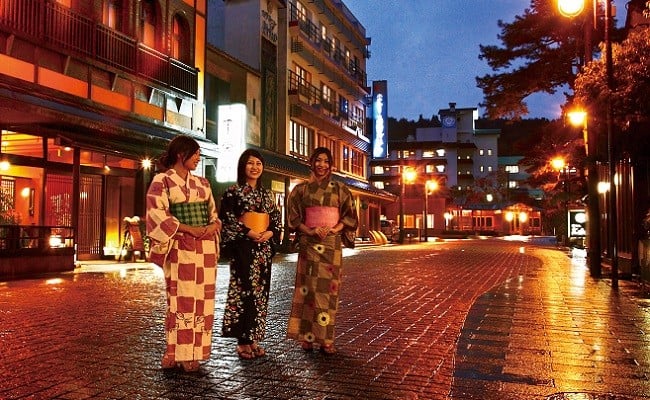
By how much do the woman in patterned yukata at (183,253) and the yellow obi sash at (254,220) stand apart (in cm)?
42

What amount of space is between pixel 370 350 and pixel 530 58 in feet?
73.8

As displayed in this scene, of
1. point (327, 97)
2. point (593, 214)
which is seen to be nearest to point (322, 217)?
point (593, 214)

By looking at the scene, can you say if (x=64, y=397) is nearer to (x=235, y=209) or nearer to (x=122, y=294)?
(x=235, y=209)

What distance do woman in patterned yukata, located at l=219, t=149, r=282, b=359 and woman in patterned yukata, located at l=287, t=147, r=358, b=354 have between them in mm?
398

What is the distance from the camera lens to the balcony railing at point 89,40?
49.0ft

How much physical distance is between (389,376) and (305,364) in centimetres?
79

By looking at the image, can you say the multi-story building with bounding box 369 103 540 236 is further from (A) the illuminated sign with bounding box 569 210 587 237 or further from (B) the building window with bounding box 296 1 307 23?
(A) the illuminated sign with bounding box 569 210 587 237

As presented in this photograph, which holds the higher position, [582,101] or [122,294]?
[582,101]

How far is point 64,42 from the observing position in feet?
53.3

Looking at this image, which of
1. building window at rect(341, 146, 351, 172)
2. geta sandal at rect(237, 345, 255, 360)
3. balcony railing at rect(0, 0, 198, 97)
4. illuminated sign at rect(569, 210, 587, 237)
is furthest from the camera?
building window at rect(341, 146, 351, 172)

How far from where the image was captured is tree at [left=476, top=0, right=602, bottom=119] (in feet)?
78.9

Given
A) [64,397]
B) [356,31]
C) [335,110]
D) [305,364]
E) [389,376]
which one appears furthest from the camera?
[356,31]

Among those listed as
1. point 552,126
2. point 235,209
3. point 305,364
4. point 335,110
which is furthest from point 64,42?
point 335,110

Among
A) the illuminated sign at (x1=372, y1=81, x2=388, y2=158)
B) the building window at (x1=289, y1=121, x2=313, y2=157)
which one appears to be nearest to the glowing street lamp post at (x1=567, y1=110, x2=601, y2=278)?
the building window at (x1=289, y1=121, x2=313, y2=157)
